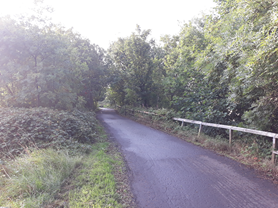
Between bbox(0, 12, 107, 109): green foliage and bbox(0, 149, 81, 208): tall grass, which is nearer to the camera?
bbox(0, 149, 81, 208): tall grass

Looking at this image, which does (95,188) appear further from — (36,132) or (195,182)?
(36,132)

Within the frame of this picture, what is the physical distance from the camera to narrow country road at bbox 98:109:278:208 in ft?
11.6

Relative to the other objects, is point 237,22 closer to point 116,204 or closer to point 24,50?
point 116,204

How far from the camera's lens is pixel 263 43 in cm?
490

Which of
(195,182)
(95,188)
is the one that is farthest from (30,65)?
(195,182)

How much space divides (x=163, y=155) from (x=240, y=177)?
2.58 meters

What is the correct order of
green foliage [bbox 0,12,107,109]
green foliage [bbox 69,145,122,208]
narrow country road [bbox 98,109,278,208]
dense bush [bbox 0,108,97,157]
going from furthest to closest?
green foliage [bbox 0,12,107,109] → dense bush [bbox 0,108,97,157] → narrow country road [bbox 98,109,278,208] → green foliage [bbox 69,145,122,208]

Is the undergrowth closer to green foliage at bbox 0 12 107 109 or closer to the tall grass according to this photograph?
the tall grass

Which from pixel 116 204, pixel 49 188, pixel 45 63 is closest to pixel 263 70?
pixel 116 204

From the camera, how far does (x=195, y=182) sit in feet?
14.3

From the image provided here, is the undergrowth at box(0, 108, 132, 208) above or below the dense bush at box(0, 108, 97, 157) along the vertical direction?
below

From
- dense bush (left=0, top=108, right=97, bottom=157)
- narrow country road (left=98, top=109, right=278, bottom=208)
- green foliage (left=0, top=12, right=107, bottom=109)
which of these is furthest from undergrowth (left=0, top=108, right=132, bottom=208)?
green foliage (left=0, top=12, right=107, bottom=109)

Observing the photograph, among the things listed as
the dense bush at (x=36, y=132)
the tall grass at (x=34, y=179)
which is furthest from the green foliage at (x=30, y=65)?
the tall grass at (x=34, y=179)

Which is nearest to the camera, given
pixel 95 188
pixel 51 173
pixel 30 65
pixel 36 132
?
pixel 95 188
